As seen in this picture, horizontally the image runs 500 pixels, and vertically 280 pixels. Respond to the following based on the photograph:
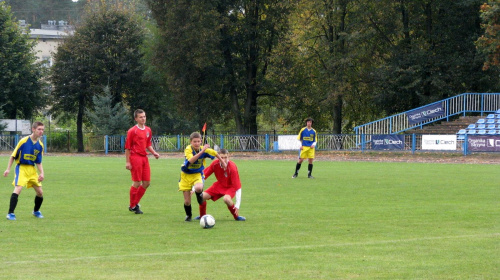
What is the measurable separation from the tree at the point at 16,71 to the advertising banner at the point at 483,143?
3614 cm

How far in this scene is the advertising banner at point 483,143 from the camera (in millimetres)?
37856

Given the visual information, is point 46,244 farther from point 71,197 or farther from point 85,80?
point 85,80

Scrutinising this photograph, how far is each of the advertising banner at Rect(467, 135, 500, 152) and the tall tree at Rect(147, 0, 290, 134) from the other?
60.7ft

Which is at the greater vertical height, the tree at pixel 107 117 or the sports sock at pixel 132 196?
the tree at pixel 107 117

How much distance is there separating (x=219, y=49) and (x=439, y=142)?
18.9 metres

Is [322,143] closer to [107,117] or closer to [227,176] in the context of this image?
[107,117]

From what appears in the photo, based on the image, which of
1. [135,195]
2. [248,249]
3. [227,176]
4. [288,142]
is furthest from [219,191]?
[288,142]

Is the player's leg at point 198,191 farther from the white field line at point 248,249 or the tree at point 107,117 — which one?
the tree at point 107,117

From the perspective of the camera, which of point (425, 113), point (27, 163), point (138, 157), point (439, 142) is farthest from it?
point (425, 113)

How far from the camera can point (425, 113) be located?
46969mm

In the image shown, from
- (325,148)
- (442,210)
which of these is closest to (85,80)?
(325,148)

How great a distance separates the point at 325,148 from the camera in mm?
45969

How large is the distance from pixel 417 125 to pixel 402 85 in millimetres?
4031

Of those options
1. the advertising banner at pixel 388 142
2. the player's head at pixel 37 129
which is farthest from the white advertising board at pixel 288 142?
the player's head at pixel 37 129
